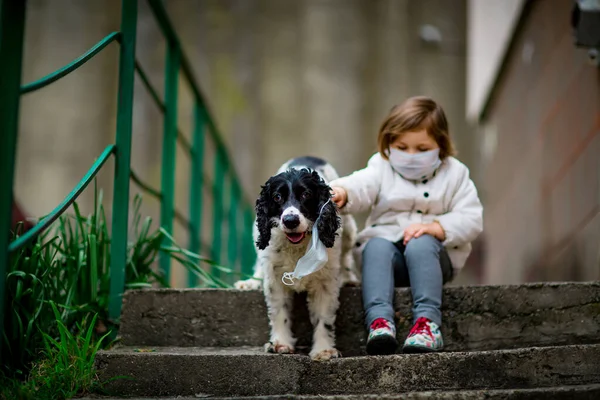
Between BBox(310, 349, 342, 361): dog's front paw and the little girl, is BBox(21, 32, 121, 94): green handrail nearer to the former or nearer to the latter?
the little girl

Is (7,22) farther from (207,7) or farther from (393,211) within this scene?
(207,7)

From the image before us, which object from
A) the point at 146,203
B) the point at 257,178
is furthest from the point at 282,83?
the point at 146,203

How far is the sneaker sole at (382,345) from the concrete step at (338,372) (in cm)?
14

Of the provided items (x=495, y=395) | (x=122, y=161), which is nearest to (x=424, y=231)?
(x=495, y=395)

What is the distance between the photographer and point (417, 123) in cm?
316

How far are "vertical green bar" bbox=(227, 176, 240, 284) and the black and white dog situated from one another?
11.0 ft

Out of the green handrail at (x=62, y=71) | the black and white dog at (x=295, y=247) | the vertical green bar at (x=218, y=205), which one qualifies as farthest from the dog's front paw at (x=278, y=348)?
the vertical green bar at (x=218, y=205)

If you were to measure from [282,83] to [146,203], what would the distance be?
2.67 m

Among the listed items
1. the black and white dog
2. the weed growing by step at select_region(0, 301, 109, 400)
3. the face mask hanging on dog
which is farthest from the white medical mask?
the weed growing by step at select_region(0, 301, 109, 400)

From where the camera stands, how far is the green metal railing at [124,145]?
6.82ft

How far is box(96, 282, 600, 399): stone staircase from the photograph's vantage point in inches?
98.6

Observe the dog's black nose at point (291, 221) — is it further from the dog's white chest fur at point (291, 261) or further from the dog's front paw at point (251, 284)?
the dog's front paw at point (251, 284)

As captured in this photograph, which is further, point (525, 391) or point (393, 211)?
point (393, 211)

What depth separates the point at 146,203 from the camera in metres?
10.1
